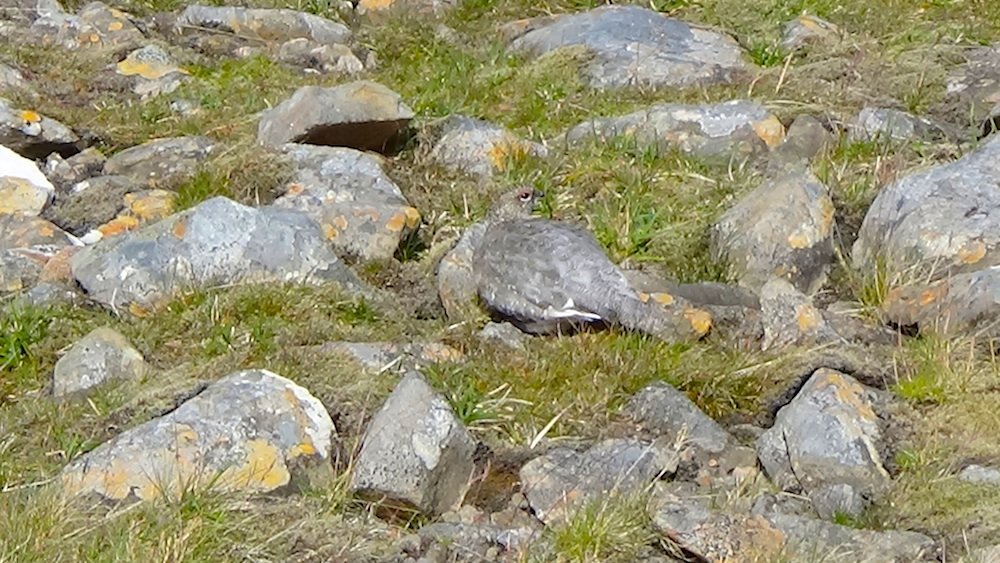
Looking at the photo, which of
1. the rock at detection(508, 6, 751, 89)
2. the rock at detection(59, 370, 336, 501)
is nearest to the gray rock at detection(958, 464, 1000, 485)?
the rock at detection(59, 370, 336, 501)

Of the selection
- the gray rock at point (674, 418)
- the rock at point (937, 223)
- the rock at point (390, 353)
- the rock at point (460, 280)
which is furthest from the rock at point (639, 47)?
the gray rock at point (674, 418)

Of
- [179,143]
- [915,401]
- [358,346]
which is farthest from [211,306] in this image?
[915,401]

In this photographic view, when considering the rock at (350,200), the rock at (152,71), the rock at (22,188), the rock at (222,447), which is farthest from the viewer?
the rock at (152,71)

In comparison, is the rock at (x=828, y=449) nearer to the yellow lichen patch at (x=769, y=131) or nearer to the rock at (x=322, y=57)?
the yellow lichen patch at (x=769, y=131)

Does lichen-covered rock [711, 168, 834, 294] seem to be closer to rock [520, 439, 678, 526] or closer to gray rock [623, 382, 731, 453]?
gray rock [623, 382, 731, 453]

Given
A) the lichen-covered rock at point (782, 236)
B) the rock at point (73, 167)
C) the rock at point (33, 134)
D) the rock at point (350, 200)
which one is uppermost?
the lichen-covered rock at point (782, 236)

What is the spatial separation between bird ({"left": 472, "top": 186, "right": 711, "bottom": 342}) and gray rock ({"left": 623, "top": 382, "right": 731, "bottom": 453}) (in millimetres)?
498

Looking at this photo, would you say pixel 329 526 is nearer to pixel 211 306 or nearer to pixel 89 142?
pixel 211 306

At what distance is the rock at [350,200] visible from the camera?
663cm

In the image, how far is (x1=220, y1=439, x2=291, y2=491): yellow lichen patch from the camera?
439 centimetres

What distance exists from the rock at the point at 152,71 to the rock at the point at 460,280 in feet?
10.9

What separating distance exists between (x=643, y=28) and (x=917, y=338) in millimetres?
4454

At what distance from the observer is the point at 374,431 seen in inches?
180

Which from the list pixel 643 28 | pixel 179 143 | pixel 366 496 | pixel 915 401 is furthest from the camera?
pixel 643 28
